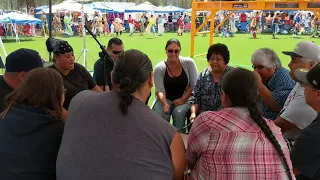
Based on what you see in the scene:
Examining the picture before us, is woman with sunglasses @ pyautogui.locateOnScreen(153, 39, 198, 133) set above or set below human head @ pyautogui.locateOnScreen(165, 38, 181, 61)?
below

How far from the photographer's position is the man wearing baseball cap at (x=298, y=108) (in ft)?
8.57

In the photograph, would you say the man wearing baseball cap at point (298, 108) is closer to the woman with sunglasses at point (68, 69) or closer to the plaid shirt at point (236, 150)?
the plaid shirt at point (236, 150)

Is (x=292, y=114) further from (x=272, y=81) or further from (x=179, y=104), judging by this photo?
(x=179, y=104)

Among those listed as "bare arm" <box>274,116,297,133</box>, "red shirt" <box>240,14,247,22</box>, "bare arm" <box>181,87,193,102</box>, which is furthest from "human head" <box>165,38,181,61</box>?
"red shirt" <box>240,14,247,22</box>

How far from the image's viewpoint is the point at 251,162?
65.4 inches

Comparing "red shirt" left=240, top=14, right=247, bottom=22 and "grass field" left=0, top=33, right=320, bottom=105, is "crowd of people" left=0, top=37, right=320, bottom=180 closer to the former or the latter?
"grass field" left=0, top=33, right=320, bottom=105

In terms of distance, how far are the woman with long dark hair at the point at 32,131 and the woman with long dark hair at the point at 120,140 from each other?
160 millimetres

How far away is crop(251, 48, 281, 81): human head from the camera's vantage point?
3.26 metres

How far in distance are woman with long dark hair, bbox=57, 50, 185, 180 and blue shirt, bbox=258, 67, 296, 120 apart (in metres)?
1.84

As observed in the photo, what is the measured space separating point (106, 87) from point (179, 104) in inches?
37.0

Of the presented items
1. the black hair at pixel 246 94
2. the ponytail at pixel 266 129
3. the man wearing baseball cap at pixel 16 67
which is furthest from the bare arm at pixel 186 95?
the ponytail at pixel 266 129

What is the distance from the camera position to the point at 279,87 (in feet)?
10.7

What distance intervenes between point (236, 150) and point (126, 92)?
2.02 ft

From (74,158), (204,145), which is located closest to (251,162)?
(204,145)
